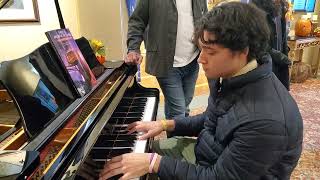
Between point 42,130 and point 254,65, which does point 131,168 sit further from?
point 254,65

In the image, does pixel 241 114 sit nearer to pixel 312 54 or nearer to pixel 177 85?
pixel 177 85

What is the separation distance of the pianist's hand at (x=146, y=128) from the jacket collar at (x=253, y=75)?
461mm

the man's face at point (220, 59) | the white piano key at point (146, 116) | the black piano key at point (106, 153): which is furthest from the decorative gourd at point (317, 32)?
the black piano key at point (106, 153)

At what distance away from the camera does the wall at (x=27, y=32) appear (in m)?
2.12

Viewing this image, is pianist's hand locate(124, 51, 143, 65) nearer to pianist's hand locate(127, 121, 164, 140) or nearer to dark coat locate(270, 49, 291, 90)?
pianist's hand locate(127, 121, 164, 140)

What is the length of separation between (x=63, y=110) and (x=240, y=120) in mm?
671

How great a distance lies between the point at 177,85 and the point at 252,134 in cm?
120

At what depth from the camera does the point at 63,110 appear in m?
1.19

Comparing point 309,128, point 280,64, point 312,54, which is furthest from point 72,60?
point 312,54

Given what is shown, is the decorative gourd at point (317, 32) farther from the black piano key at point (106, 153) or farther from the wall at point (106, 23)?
the black piano key at point (106, 153)

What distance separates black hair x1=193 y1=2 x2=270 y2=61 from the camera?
3.16ft

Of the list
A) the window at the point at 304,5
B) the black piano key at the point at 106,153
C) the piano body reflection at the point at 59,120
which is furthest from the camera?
the window at the point at 304,5

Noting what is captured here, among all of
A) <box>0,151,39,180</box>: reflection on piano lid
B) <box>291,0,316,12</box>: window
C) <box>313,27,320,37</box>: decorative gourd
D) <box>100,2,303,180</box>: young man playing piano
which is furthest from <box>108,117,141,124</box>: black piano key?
<box>291,0,316,12</box>: window

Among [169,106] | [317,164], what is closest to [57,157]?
[169,106]
